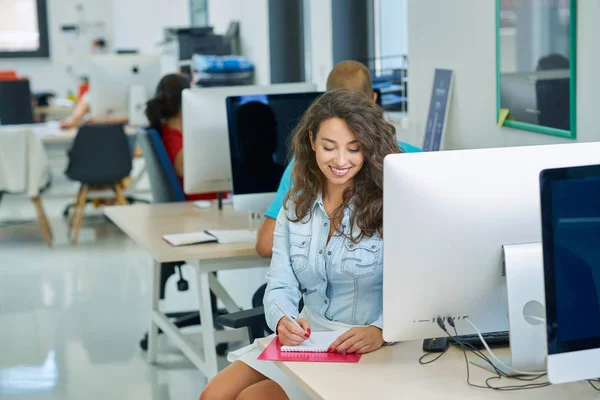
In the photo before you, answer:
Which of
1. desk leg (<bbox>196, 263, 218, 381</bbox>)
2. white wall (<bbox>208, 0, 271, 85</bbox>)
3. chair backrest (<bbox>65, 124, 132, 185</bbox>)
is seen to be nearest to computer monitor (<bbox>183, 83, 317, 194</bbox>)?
desk leg (<bbox>196, 263, 218, 381</bbox>)

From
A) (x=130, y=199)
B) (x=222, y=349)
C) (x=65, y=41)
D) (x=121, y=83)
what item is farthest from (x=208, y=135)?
(x=65, y=41)

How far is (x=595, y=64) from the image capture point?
250 cm

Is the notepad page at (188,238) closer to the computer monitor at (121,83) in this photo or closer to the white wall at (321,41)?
the white wall at (321,41)

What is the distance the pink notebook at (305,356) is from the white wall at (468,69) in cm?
114

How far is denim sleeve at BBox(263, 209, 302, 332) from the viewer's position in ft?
6.98

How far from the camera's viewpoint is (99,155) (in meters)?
6.43

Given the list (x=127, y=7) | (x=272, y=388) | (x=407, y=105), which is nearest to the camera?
(x=272, y=388)

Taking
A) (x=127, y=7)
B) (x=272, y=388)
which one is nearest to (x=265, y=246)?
(x=272, y=388)

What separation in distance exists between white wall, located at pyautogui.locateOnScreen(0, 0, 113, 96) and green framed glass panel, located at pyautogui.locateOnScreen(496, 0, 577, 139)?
979 cm

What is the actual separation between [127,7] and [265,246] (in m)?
9.39

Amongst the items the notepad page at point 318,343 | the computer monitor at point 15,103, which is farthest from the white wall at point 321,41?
the notepad page at point 318,343

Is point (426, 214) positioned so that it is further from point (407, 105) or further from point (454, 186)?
point (407, 105)

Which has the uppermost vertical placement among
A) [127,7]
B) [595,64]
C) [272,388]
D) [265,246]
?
[127,7]

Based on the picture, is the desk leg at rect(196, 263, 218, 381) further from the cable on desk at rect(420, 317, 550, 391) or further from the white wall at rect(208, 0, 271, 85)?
the white wall at rect(208, 0, 271, 85)
